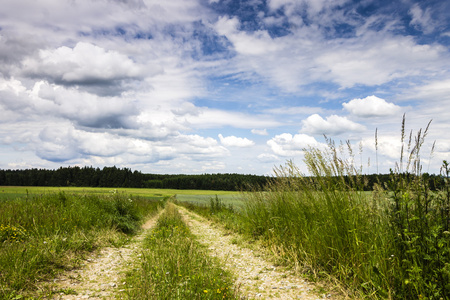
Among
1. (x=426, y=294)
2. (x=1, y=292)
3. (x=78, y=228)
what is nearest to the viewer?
(x=426, y=294)

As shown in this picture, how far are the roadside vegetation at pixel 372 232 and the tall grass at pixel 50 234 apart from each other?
5.47 m

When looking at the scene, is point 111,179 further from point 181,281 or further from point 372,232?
point 372,232

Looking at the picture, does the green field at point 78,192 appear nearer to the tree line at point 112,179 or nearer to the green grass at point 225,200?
the green grass at point 225,200

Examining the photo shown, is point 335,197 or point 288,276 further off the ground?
point 335,197

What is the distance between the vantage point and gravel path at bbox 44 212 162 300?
15.4ft

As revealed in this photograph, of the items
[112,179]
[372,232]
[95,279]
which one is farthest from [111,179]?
[372,232]

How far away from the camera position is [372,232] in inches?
159

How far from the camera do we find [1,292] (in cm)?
405

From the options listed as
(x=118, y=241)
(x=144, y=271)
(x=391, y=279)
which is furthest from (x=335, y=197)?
(x=118, y=241)

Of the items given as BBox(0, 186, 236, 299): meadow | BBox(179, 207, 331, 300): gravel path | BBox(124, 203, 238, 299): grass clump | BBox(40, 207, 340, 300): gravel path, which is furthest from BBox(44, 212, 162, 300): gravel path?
BBox(179, 207, 331, 300): gravel path

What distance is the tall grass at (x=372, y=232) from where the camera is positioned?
3.27 m

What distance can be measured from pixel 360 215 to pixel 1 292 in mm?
6376

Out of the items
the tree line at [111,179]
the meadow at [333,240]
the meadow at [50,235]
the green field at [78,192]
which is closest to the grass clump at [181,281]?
the meadow at [333,240]

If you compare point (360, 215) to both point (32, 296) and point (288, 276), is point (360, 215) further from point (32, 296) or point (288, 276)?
point (32, 296)
